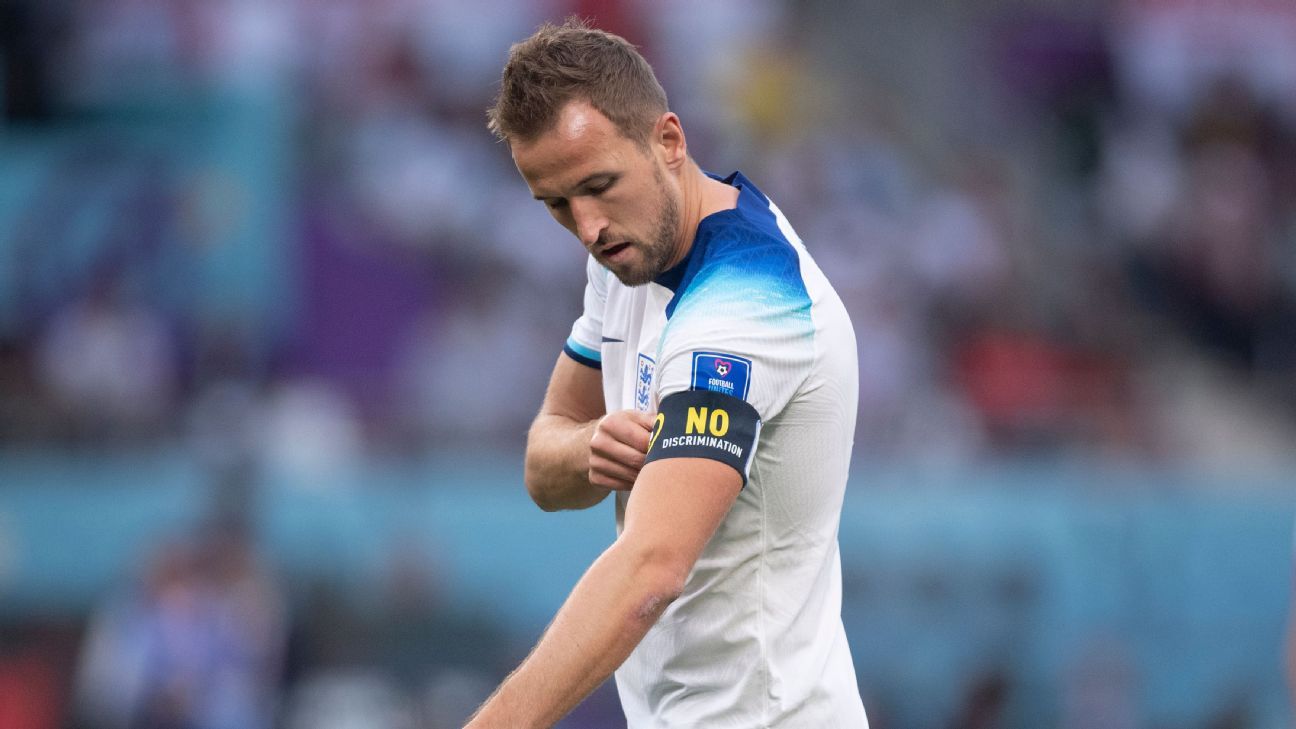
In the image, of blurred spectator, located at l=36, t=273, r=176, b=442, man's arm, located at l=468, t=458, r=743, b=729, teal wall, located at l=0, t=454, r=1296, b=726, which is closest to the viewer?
man's arm, located at l=468, t=458, r=743, b=729

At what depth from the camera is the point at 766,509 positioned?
128 inches

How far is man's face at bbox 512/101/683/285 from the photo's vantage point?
10.5 ft

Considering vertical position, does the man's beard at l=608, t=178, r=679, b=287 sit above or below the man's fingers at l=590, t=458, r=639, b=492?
above

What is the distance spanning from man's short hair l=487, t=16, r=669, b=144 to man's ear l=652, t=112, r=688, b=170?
20 millimetres

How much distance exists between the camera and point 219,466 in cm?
935

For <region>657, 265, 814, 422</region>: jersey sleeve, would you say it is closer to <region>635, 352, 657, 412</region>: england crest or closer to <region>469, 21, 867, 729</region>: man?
<region>469, 21, 867, 729</region>: man

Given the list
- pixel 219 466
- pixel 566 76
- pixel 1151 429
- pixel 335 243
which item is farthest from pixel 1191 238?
pixel 566 76

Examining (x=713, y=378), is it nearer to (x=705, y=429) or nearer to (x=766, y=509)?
(x=705, y=429)

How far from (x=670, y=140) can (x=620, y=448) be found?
66 cm

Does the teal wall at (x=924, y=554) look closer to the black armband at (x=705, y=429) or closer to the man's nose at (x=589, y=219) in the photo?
the man's nose at (x=589, y=219)

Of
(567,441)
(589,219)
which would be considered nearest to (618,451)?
(589,219)

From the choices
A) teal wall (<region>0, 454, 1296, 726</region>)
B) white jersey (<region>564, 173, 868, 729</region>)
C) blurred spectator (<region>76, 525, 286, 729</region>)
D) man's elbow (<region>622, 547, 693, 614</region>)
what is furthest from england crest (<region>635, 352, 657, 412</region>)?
teal wall (<region>0, 454, 1296, 726</region>)

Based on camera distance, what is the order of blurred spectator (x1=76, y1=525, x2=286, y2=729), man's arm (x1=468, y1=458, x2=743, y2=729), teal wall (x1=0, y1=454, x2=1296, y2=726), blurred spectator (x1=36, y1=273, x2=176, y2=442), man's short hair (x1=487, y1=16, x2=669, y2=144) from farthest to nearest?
blurred spectator (x1=36, y1=273, x2=176, y2=442) < teal wall (x1=0, y1=454, x2=1296, y2=726) < blurred spectator (x1=76, y1=525, x2=286, y2=729) < man's short hair (x1=487, y1=16, x2=669, y2=144) < man's arm (x1=468, y1=458, x2=743, y2=729)

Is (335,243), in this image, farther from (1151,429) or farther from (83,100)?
(1151,429)
